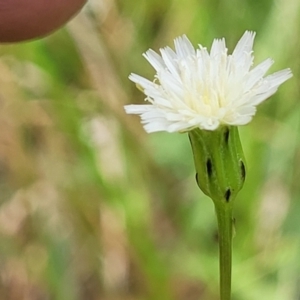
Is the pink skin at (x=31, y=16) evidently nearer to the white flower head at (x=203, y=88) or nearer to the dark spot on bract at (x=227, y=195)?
the white flower head at (x=203, y=88)

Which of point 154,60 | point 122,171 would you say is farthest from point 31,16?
point 122,171

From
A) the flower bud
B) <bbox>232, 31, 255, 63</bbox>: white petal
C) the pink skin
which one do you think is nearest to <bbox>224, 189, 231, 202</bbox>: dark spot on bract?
the flower bud

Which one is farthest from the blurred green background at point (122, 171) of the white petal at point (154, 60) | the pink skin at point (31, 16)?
the white petal at point (154, 60)

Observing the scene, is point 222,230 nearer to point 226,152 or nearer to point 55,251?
point 226,152

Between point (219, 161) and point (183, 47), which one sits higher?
point (183, 47)

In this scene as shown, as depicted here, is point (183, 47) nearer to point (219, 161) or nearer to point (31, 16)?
point (219, 161)

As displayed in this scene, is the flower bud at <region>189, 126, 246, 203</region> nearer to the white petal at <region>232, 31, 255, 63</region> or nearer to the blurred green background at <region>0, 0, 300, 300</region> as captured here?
the white petal at <region>232, 31, 255, 63</region>

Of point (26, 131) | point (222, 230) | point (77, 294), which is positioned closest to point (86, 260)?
point (77, 294)
